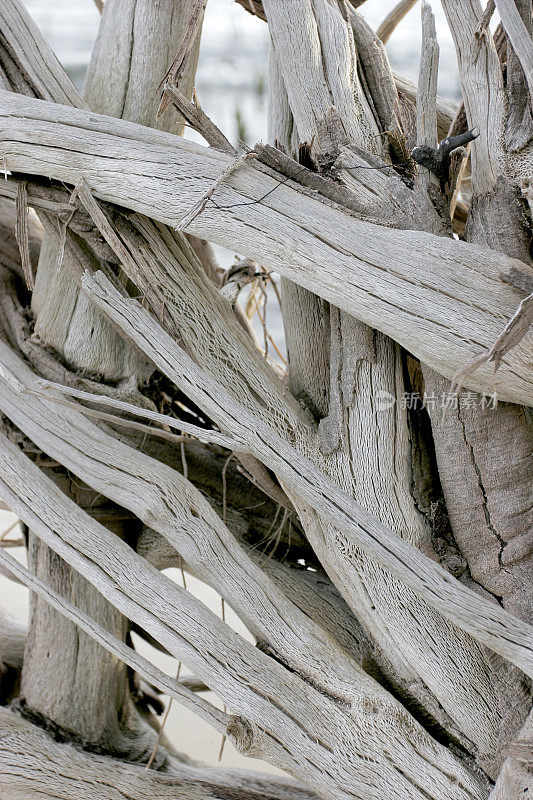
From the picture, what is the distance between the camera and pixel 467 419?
656mm

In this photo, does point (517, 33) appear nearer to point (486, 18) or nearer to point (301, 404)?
point (486, 18)

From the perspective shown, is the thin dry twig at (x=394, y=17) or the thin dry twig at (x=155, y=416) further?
the thin dry twig at (x=394, y=17)

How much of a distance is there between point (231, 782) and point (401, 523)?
1.14 ft

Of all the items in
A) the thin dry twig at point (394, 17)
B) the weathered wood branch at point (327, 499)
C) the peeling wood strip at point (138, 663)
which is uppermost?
the thin dry twig at point (394, 17)

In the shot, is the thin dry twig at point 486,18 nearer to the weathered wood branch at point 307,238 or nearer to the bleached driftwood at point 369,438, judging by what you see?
the bleached driftwood at point 369,438

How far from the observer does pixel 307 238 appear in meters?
0.62

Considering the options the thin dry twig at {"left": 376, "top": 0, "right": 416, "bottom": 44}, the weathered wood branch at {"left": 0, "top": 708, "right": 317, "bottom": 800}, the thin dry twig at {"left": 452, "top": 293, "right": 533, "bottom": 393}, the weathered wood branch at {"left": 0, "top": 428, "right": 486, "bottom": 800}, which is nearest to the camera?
Result: the thin dry twig at {"left": 452, "top": 293, "right": 533, "bottom": 393}

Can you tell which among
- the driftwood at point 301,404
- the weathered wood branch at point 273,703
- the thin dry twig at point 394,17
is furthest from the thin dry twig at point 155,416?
the thin dry twig at point 394,17

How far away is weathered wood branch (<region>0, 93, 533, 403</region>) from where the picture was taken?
0.59m

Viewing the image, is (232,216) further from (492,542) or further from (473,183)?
(492,542)

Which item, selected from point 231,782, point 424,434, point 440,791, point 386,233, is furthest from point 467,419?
point 231,782

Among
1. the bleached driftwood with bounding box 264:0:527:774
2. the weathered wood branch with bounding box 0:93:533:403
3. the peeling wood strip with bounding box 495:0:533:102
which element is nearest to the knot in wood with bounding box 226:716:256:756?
the bleached driftwood with bounding box 264:0:527:774

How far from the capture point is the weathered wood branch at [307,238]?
1.93 ft

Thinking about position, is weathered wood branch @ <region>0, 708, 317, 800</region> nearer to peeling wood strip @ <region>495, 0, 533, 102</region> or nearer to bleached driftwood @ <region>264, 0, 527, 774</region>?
bleached driftwood @ <region>264, 0, 527, 774</region>
